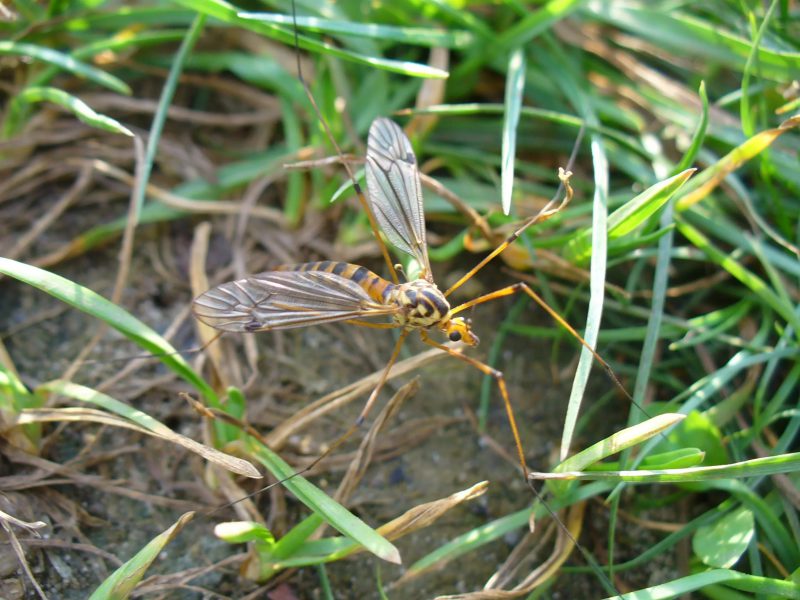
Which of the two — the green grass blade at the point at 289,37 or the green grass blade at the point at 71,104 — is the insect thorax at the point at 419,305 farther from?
the green grass blade at the point at 71,104

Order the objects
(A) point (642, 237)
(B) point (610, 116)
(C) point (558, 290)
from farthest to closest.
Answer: (B) point (610, 116) → (C) point (558, 290) → (A) point (642, 237)

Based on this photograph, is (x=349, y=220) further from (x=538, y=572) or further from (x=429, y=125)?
(x=538, y=572)

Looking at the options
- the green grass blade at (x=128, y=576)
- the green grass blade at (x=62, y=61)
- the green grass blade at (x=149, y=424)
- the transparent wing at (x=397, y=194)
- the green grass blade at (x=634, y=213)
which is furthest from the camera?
the green grass blade at (x=62, y=61)

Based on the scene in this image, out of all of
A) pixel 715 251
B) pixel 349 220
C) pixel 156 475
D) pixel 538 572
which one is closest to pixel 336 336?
pixel 349 220

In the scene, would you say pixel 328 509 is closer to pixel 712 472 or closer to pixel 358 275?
pixel 358 275

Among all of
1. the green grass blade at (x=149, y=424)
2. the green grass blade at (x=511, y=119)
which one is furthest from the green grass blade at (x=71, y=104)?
the green grass blade at (x=511, y=119)

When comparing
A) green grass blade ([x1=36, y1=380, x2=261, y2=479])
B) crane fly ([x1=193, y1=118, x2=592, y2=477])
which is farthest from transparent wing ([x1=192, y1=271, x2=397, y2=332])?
green grass blade ([x1=36, y1=380, x2=261, y2=479])

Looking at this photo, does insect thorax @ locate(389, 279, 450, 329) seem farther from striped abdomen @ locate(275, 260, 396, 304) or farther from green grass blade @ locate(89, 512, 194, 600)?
green grass blade @ locate(89, 512, 194, 600)
